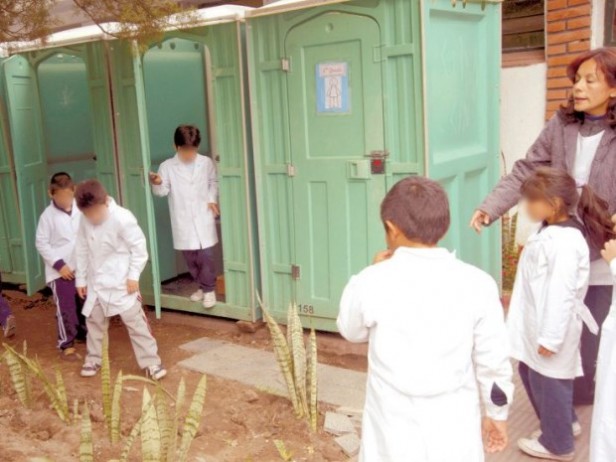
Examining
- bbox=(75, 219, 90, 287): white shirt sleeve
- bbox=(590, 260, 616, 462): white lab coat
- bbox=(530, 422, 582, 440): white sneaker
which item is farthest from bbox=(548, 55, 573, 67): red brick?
bbox=(75, 219, 90, 287): white shirt sleeve

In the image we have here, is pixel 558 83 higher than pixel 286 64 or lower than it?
lower

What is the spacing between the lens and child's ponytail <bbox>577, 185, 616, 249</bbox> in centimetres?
358

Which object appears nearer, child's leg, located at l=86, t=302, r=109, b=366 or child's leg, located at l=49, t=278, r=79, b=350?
child's leg, located at l=86, t=302, r=109, b=366

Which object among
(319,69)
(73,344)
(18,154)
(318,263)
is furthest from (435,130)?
(18,154)

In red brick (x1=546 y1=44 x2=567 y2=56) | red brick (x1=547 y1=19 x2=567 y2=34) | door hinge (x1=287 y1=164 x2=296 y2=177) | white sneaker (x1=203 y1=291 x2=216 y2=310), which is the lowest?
white sneaker (x1=203 y1=291 x2=216 y2=310)

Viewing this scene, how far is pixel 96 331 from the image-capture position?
5.28 meters

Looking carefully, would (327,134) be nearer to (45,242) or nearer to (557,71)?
(557,71)

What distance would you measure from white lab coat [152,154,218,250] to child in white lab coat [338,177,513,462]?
4.21 metres

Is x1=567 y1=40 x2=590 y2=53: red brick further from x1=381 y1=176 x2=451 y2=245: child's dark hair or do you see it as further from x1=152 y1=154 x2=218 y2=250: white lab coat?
x1=381 y1=176 x2=451 y2=245: child's dark hair

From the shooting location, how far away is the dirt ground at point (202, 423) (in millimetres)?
3973

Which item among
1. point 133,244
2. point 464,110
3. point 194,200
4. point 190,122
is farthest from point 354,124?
point 190,122

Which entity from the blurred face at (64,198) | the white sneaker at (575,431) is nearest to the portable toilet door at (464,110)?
the white sneaker at (575,431)

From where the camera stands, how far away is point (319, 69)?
17.6ft

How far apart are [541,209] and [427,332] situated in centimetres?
139
